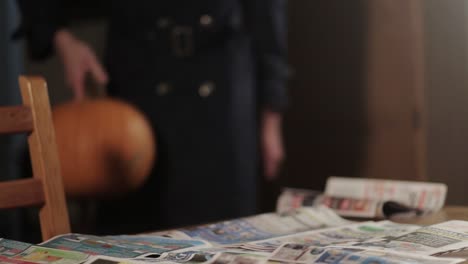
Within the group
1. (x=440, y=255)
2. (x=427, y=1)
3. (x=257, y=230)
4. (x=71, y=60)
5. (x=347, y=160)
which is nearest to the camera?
(x=440, y=255)

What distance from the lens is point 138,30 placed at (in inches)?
74.6

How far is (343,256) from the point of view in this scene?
805 mm

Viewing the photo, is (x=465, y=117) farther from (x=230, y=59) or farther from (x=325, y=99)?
(x=230, y=59)

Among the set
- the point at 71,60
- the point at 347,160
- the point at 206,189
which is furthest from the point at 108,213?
the point at 347,160

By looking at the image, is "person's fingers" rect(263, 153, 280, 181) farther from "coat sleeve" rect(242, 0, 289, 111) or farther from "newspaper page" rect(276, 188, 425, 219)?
"newspaper page" rect(276, 188, 425, 219)

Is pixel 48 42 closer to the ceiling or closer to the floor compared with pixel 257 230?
closer to the ceiling

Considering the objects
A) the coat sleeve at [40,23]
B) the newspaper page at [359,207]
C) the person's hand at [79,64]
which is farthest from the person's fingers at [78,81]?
Result: the newspaper page at [359,207]

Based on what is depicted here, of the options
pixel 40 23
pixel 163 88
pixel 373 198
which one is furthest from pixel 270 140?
pixel 373 198

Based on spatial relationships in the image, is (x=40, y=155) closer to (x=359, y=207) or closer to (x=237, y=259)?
(x=237, y=259)

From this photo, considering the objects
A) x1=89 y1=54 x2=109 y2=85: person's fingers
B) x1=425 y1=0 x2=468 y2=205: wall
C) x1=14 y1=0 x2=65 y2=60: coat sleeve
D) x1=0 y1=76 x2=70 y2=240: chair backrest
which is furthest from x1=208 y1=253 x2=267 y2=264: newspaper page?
x1=425 y1=0 x2=468 y2=205: wall

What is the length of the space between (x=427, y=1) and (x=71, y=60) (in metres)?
1.27

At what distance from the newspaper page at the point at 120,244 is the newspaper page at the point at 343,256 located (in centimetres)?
15

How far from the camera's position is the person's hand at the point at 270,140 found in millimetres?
2150

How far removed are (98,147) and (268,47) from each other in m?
0.63
